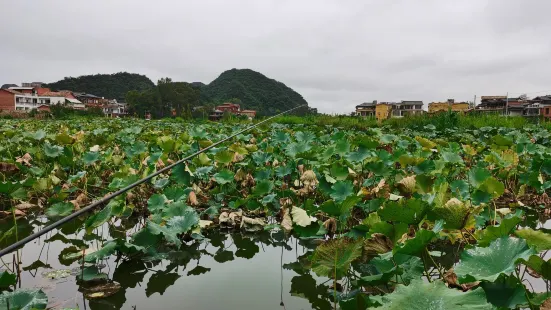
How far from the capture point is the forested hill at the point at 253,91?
30.4 meters

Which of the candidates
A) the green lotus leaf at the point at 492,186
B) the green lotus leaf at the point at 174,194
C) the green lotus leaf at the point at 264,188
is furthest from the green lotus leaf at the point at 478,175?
the green lotus leaf at the point at 174,194

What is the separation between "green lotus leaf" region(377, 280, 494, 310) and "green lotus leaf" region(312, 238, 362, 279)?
0.88ft

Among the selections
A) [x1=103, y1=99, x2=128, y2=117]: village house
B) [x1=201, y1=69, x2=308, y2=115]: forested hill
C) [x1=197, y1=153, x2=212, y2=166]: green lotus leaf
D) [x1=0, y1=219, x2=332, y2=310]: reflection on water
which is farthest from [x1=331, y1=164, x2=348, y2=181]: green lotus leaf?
[x1=103, y1=99, x2=128, y2=117]: village house

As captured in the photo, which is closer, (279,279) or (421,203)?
(421,203)

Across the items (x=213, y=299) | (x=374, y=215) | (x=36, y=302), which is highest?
(x=374, y=215)

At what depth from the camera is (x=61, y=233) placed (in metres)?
1.96

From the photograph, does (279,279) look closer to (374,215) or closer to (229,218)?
(374,215)

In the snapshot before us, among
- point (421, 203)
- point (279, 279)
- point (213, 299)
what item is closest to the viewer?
point (421, 203)

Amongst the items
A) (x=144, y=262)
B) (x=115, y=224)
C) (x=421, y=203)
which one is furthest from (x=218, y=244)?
(x=421, y=203)

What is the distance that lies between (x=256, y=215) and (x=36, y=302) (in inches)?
56.2

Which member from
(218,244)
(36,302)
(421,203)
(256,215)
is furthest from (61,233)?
(421,203)

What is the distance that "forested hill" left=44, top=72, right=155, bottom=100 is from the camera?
64.3m

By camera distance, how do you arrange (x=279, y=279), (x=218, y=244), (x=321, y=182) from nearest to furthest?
(x=279, y=279) → (x=218, y=244) → (x=321, y=182)

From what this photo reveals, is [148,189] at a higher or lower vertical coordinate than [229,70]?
lower
